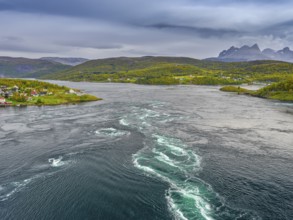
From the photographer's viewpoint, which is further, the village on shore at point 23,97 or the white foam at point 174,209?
the village on shore at point 23,97

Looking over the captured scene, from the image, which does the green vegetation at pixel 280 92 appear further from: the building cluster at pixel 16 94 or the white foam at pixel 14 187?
the white foam at pixel 14 187

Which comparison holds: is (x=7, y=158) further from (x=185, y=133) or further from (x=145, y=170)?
(x=185, y=133)

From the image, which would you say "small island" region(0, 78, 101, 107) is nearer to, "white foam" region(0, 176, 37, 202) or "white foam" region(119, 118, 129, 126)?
"white foam" region(119, 118, 129, 126)

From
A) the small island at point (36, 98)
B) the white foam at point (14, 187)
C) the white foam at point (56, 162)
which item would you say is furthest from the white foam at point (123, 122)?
the small island at point (36, 98)

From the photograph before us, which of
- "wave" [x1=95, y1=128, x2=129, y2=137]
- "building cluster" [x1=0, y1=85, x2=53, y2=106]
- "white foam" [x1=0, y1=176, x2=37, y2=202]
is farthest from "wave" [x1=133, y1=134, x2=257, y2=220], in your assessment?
"building cluster" [x1=0, y1=85, x2=53, y2=106]

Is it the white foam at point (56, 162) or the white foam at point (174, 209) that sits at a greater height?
the white foam at point (56, 162)

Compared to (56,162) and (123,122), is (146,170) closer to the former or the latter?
(56,162)

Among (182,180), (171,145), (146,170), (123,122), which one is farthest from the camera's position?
(123,122)

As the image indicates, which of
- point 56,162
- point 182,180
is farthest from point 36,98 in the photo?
point 182,180
